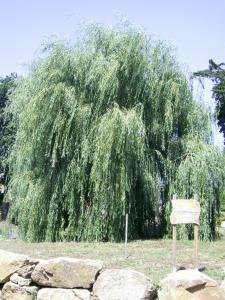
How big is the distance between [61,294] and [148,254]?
3890mm

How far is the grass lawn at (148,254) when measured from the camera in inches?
334

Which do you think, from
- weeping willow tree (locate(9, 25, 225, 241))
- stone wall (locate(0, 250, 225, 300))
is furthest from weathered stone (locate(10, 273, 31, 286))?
weeping willow tree (locate(9, 25, 225, 241))

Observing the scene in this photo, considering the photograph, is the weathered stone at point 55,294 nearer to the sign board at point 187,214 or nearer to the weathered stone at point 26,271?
the weathered stone at point 26,271

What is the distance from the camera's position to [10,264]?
7480mm

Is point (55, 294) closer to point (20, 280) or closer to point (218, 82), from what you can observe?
point (20, 280)

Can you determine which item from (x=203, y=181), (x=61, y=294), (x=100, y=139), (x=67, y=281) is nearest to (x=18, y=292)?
(x=61, y=294)

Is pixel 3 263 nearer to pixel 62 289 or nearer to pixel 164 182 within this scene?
pixel 62 289

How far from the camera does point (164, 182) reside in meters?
15.3

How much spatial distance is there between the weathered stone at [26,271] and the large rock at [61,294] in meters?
0.36

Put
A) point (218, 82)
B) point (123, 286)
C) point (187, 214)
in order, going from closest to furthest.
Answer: point (123, 286) < point (187, 214) < point (218, 82)

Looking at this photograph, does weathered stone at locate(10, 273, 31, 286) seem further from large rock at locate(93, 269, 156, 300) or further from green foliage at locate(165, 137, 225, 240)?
green foliage at locate(165, 137, 225, 240)

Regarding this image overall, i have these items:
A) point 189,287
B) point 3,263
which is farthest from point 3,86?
point 189,287

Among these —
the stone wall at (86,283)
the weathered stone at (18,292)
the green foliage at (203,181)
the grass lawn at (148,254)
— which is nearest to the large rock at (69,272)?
the stone wall at (86,283)

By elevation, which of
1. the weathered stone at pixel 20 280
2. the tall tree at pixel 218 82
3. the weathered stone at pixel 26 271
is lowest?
the weathered stone at pixel 20 280
